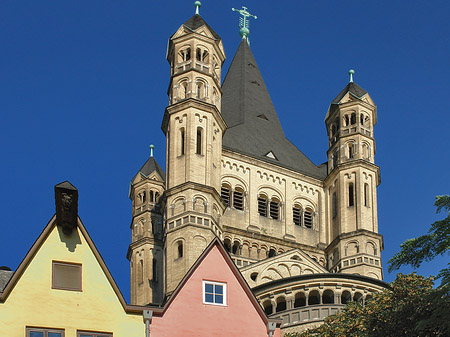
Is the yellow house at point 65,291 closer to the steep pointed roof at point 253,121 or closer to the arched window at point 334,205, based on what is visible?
the steep pointed roof at point 253,121

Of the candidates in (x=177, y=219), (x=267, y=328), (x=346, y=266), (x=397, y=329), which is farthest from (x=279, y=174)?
(x=267, y=328)

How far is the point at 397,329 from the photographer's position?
34.7 metres

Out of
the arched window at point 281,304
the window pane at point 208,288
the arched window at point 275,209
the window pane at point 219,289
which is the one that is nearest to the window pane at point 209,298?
the window pane at point 208,288

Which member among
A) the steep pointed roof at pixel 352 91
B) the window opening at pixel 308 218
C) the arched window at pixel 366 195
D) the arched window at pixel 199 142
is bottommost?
the window opening at pixel 308 218

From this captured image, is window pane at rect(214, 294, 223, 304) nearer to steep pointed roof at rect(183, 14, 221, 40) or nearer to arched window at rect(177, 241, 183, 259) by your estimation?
arched window at rect(177, 241, 183, 259)

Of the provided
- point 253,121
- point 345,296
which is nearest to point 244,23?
point 253,121

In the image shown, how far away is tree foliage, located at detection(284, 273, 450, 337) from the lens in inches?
1351

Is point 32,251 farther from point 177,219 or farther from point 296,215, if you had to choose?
point 296,215

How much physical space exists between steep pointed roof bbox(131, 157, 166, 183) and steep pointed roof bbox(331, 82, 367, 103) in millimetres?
13368

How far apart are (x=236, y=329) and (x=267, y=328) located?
0.85 metres

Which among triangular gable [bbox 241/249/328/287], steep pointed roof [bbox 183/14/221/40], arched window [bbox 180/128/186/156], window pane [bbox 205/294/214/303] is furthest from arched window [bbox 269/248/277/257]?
window pane [bbox 205/294/214/303]

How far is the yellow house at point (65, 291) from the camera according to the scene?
971 inches

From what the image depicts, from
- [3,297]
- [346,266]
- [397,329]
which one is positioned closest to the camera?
[3,297]

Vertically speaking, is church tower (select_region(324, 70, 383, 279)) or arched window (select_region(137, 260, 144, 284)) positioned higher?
church tower (select_region(324, 70, 383, 279))
